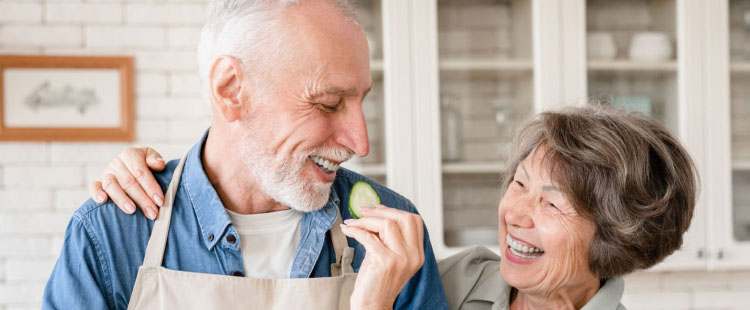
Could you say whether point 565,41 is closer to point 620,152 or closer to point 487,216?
point 487,216

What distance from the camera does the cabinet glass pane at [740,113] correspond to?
2910 mm

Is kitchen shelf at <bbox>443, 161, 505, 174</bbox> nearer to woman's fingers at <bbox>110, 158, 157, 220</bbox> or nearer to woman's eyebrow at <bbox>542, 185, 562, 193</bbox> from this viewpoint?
woman's eyebrow at <bbox>542, 185, 562, 193</bbox>

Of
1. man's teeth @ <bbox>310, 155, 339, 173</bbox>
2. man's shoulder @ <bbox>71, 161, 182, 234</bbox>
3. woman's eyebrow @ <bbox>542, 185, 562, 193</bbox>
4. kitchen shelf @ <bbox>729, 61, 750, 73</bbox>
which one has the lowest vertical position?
man's shoulder @ <bbox>71, 161, 182, 234</bbox>

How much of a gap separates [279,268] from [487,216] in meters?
1.62

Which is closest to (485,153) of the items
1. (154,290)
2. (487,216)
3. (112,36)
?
(487,216)

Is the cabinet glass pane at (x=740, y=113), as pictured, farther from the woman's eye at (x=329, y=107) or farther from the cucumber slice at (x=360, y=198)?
the woman's eye at (x=329, y=107)

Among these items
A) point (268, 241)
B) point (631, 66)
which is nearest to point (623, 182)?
point (268, 241)

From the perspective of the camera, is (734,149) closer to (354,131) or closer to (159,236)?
(354,131)

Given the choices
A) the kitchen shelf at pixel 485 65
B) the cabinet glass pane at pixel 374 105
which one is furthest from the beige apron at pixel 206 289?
the kitchen shelf at pixel 485 65

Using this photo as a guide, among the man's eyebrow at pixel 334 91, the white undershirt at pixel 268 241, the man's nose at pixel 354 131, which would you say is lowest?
the white undershirt at pixel 268 241

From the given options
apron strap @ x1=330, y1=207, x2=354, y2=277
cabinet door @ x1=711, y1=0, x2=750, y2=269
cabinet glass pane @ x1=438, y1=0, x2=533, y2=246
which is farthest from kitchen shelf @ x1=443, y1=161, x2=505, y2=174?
apron strap @ x1=330, y1=207, x2=354, y2=277

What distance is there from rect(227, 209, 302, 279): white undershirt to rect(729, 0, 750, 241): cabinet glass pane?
226 cm

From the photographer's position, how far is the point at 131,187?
1320 mm

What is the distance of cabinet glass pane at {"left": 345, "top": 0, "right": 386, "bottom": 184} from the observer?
273 cm
